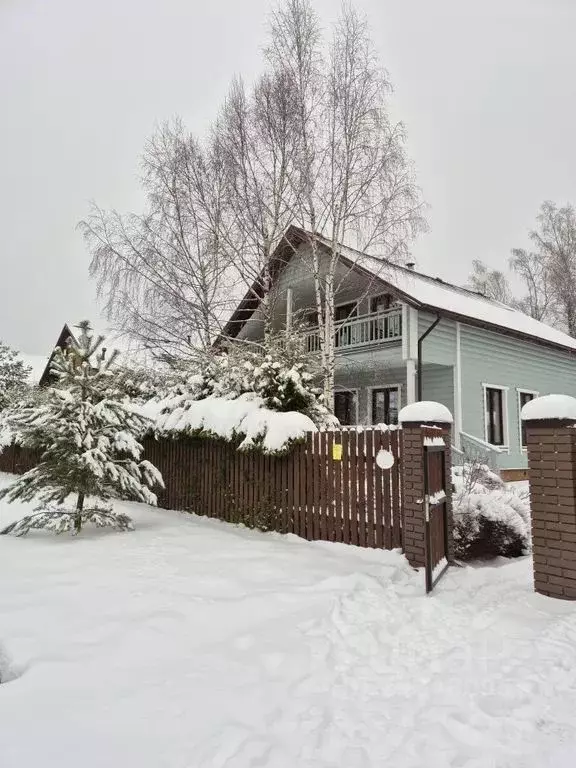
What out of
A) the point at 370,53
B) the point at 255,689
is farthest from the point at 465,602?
the point at 370,53

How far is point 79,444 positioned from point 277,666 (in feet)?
14.1

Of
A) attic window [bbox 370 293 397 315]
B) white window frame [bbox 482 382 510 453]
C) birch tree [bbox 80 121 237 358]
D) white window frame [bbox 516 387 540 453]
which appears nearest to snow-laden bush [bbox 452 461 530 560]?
birch tree [bbox 80 121 237 358]

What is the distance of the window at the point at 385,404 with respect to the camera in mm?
15844

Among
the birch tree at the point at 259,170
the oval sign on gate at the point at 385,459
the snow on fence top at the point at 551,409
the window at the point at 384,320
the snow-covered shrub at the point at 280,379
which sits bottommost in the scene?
the oval sign on gate at the point at 385,459

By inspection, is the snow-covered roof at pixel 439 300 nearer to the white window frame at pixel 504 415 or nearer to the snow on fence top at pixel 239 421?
the white window frame at pixel 504 415

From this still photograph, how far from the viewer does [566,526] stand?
4.30 meters

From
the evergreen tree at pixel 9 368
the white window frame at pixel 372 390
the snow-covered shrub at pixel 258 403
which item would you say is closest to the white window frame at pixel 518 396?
the white window frame at pixel 372 390

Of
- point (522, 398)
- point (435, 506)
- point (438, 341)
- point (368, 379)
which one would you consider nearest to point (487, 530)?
point (435, 506)

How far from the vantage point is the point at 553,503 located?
440 cm

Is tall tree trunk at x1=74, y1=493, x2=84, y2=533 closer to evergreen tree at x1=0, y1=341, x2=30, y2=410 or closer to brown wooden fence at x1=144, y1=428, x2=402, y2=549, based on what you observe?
brown wooden fence at x1=144, y1=428, x2=402, y2=549

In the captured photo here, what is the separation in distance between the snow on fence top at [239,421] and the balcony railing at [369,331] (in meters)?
6.09

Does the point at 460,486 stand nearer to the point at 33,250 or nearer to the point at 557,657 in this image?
the point at 557,657

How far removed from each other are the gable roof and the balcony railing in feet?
3.66

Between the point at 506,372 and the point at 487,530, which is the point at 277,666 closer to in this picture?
the point at 487,530
